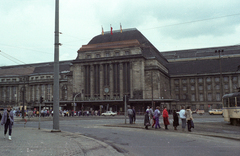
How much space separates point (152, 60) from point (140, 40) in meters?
8.47

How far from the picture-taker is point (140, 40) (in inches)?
3263

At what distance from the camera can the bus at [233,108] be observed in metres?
22.2

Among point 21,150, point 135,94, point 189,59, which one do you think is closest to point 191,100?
point 189,59

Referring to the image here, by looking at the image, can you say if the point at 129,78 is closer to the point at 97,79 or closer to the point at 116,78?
the point at 116,78

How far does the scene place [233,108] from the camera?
75.5 feet

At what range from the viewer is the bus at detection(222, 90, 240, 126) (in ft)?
72.9

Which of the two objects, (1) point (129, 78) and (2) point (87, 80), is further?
(2) point (87, 80)

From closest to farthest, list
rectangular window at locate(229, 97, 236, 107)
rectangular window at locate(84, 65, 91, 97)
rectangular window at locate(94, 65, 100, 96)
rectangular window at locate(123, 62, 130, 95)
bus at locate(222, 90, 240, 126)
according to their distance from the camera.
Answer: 1. bus at locate(222, 90, 240, 126)
2. rectangular window at locate(229, 97, 236, 107)
3. rectangular window at locate(123, 62, 130, 95)
4. rectangular window at locate(94, 65, 100, 96)
5. rectangular window at locate(84, 65, 91, 97)

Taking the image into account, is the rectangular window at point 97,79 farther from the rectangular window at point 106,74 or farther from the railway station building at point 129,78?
the rectangular window at point 106,74

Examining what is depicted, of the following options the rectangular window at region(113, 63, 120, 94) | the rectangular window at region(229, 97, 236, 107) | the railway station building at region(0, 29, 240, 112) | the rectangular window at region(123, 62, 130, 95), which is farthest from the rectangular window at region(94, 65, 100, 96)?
the rectangular window at region(229, 97, 236, 107)

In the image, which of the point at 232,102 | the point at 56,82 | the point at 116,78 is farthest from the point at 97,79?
the point at 56,82

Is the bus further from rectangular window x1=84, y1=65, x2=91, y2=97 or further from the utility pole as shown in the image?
rectangular window x1=84, y1=65, x2=91, y2=97

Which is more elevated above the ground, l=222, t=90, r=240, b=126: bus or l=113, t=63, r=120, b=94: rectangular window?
l=113, t=63, r=120, b=94: rectangular window

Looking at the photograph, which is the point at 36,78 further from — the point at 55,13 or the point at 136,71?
the point at 55,13
